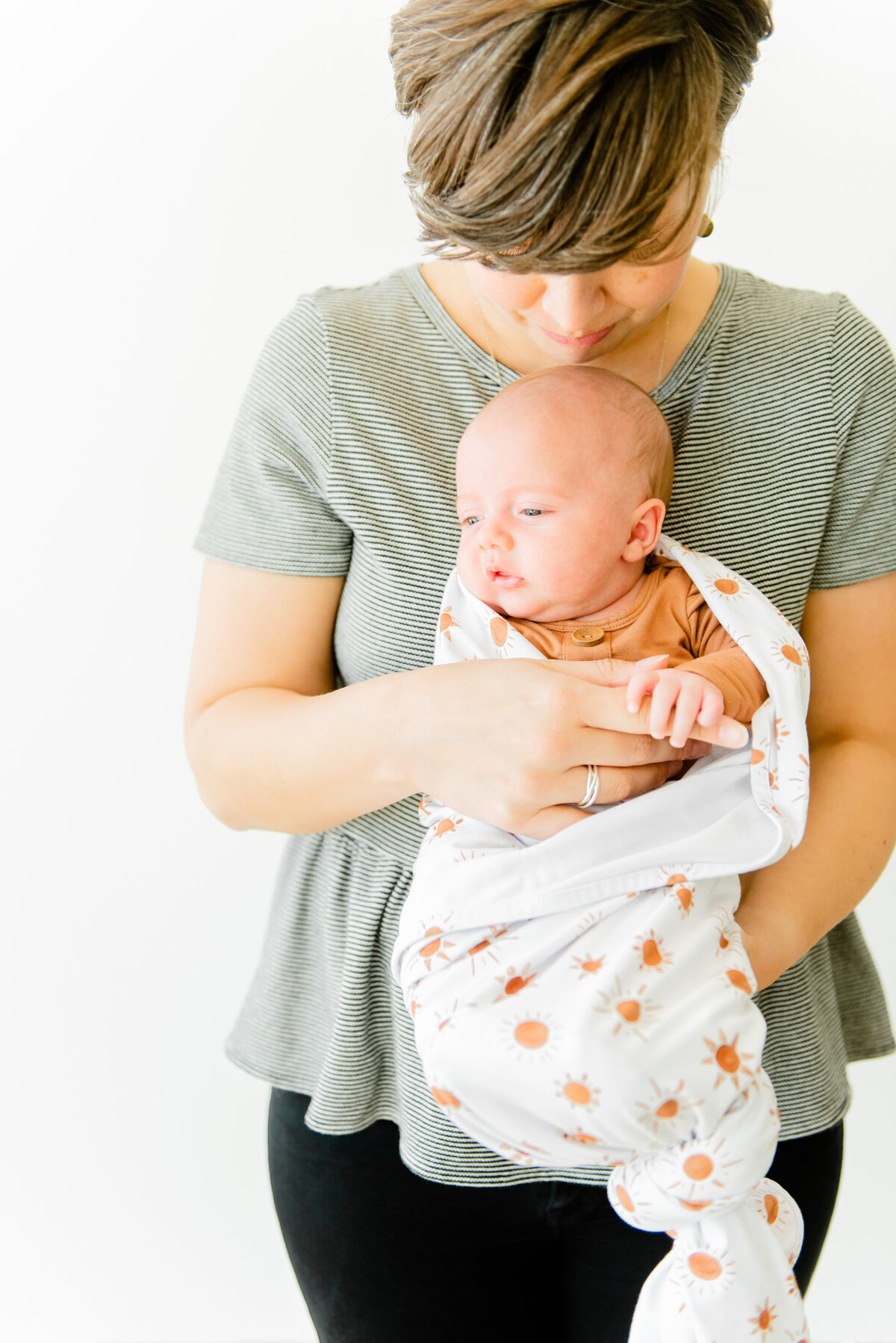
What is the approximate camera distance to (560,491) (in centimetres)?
108

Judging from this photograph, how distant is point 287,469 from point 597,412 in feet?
1.09

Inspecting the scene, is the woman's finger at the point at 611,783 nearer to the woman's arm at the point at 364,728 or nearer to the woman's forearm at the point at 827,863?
the woman's arm at the point at 364,728

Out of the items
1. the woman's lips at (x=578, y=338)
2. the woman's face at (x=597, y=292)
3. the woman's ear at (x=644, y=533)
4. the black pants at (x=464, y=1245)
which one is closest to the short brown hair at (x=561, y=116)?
the woman's face at (x=597, y=292)

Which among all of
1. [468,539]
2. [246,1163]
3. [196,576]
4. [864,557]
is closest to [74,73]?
[196,576]

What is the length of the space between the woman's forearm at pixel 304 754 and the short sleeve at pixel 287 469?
0.15m

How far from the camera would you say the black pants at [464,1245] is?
1238 millimetres

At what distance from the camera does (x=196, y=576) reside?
180cm

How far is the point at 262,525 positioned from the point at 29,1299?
5.12ft

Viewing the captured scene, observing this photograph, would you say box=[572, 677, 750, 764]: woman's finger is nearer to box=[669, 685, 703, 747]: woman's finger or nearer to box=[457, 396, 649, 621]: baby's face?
box=[669, 685, 703, 747]: woman's finger

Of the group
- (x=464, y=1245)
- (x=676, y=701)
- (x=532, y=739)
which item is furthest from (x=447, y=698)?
(x=464, y=1245)

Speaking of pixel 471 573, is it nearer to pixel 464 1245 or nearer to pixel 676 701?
pixel 676 701

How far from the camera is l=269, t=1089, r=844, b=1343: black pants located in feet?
4.06

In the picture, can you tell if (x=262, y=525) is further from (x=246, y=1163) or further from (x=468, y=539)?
(x=246, y=1163)


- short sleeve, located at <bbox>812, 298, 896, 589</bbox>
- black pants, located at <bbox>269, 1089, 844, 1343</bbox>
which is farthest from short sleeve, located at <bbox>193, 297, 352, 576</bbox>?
black pants, located at <bbox>269, 1089, 844, 1343</bbox>
